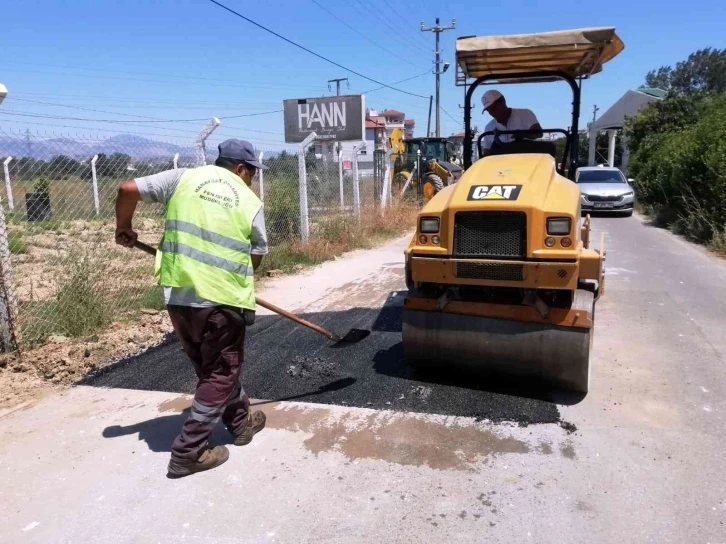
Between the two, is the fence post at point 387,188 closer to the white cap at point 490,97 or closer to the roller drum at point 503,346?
the white cap at point 490,97

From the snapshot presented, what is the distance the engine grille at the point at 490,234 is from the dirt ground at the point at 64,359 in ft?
10.4

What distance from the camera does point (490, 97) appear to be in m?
5.40

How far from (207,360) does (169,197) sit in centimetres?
94

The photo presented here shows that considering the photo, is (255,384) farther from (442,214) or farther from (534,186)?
(534,186)

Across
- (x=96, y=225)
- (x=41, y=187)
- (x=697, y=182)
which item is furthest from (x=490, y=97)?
(x=96, y=225)

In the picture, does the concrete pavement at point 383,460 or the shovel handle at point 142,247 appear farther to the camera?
the shovel handle at point 142,247

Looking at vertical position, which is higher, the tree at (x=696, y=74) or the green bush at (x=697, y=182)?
the tree at (x=696, y=74)

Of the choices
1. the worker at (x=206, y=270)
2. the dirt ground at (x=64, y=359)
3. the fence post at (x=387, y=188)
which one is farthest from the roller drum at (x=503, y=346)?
the fence post at (x=387, y=188)

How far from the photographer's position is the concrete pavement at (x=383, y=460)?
280 centimetres

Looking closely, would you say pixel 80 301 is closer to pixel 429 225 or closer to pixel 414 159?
pixel 429 225

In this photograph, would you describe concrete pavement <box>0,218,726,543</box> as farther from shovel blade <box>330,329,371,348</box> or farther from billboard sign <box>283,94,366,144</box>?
billboard sign <box>283,94,366,144</box>

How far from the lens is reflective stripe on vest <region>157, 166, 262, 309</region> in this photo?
316cm

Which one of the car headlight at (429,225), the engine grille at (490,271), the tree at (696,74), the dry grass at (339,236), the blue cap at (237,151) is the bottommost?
the dry grass at (339,236)

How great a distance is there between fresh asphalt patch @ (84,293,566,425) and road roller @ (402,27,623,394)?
19 cm
